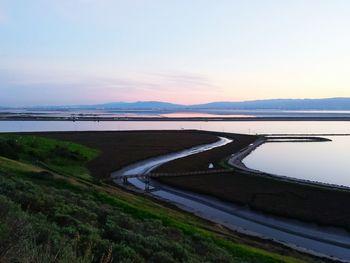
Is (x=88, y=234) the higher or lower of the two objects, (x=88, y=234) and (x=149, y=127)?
the higher

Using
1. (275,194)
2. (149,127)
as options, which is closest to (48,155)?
(275,194)

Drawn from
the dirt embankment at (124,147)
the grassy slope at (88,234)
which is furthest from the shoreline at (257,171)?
the grassy slope at (88,234)

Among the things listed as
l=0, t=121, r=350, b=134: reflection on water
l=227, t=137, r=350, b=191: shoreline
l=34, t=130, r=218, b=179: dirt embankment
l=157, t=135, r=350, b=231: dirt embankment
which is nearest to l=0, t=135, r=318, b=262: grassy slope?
l=157, t=135, r=350, b=231: dirt embankment

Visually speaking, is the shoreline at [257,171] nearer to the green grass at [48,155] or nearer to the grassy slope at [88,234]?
the grassy slope at [88,234]

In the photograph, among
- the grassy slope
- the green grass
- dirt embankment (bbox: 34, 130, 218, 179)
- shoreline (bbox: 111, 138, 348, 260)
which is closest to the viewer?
the grassy slope

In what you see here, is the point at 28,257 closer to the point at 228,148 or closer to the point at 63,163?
the point at 63,163

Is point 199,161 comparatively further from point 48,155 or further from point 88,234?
point 88,234

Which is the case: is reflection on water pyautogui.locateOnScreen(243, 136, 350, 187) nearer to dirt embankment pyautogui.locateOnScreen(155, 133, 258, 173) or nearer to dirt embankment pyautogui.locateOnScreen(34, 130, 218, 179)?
dirt embankment pyautogui.locateOnScreen(155, 133, 258, 173)

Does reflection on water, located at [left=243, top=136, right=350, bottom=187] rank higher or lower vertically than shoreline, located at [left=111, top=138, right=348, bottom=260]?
higher

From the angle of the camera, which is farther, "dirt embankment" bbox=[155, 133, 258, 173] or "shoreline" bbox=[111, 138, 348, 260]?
"dirt embankment" bbox=[155, 133, 258, 173]
